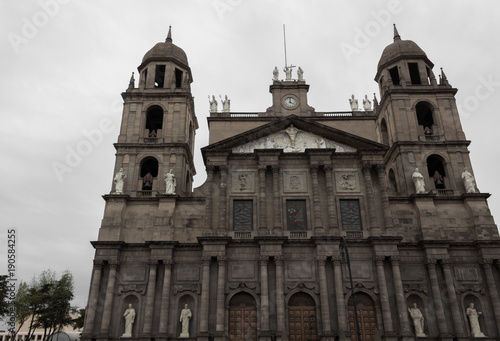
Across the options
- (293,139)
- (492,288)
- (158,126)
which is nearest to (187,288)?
(293,139)

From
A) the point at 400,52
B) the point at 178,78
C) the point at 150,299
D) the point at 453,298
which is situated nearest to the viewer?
the point at 150,299

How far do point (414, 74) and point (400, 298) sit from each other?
23.8 m

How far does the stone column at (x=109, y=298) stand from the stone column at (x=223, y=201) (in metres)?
8.22

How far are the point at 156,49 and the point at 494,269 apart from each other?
35.2m

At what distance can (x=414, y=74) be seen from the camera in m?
41.8

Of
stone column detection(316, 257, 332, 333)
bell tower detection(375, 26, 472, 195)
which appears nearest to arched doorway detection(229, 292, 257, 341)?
stone column detection(316, 257, 332, 333)

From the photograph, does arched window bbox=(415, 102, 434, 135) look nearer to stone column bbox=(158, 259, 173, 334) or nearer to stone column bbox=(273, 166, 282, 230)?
stone column bbox=(273, 166, 282, 230)

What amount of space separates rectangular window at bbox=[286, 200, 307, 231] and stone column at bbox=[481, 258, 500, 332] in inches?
532

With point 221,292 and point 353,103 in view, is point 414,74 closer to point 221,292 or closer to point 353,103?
point 353,103

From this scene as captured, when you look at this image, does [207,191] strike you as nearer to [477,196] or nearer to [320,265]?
[320,265]

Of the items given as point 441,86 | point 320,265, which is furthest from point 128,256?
point 441,86

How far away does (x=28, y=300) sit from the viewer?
4422 centimetres

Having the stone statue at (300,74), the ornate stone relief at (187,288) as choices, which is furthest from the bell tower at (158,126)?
the stone statue at (300,74)

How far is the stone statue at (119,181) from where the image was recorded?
32997 millimetres
